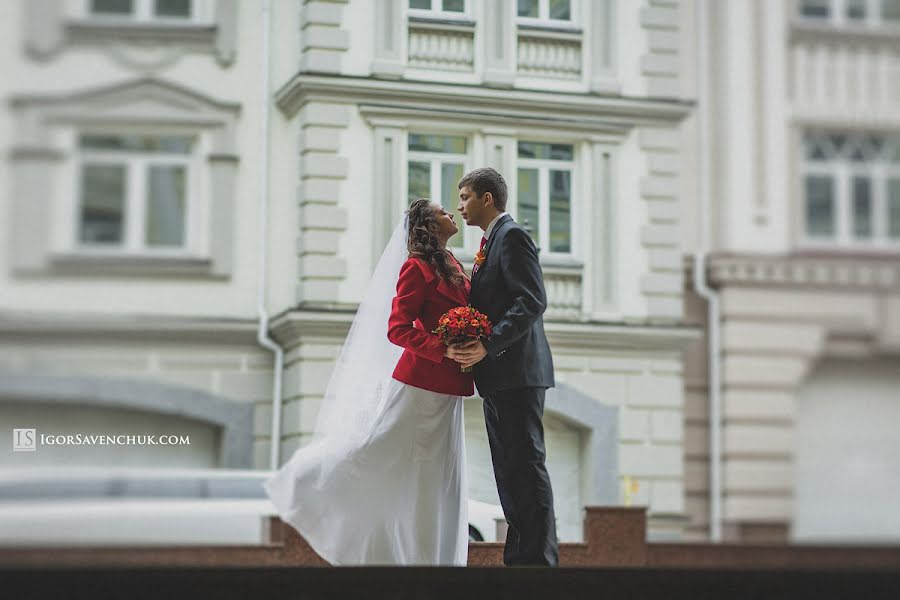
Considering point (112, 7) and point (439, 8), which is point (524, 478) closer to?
point (439, 8)

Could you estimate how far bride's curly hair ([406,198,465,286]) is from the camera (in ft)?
11.9

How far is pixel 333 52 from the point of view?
19.9 feet

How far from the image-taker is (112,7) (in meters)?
Answer: 6.00

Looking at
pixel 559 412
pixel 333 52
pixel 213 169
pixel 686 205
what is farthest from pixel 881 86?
pixel 213 169

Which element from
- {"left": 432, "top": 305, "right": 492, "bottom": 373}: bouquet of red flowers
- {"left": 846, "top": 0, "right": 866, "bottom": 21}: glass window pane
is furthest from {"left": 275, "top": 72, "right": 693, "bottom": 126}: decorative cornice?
{"left": 432, "top": 305, "right": 492, "bottom": 373}: bouquet of red flowers

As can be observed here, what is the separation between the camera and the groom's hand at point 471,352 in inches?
136

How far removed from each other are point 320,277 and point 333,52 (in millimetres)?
1076

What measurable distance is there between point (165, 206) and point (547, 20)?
2.05 metres

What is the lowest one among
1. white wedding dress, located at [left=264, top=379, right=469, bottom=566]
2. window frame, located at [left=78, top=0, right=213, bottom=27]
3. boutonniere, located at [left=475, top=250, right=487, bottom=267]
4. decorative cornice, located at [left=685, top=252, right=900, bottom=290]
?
→ white wedding dress, located at [left=264, top=379, right=469, bottom=566]

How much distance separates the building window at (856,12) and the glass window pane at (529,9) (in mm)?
1562

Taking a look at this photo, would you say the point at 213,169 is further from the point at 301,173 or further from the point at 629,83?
the point at 629,83

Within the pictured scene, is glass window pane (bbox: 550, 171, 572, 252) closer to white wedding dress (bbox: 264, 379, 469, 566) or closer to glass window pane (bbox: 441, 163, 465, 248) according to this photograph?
glass window pane (bbox: 441, 163, 465, 248)

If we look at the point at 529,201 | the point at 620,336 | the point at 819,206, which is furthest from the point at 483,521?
the point at 819,206

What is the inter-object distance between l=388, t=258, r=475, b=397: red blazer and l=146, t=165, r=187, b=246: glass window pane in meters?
2.67
